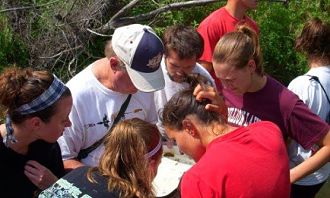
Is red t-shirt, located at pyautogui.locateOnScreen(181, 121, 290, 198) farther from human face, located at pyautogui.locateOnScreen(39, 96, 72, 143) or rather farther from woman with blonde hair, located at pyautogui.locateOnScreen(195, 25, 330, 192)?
human face, located at pyautogui.locateOnScreen(39, 96, 72, 143)

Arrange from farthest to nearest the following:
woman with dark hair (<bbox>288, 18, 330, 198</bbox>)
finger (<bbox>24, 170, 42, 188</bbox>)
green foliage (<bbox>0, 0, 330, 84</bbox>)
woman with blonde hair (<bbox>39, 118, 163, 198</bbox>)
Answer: green foliage (<bbox>0, 0, 330, 84</bbox>), woman with dark hair (<bbox>288, 18, 330, 198</bbox>), finger (<bbox>24, 170, 42, 188</bbox>), woman with blonde hair (<bbox>39, 118, 163, 198</bbox>)

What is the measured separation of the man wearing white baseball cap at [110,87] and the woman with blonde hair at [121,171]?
467 mm

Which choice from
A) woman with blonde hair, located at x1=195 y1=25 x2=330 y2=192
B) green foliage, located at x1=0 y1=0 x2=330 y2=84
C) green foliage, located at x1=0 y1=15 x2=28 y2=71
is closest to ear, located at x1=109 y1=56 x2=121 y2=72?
woman with blonde hair, located at x1=195 y1=25 x2=330 y2=192

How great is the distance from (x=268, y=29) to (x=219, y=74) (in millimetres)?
3614

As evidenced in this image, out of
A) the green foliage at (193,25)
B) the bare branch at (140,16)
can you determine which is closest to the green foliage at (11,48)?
the green foliage at (193,25)

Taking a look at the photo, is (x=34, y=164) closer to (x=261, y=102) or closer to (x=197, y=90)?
(x=197, y=90)

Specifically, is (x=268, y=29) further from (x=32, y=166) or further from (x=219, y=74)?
(x=32, y=166)

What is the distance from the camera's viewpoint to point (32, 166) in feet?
7.95

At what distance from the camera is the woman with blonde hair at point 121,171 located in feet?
6.59

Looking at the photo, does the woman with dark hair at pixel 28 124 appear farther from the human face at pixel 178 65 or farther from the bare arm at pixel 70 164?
the human face at pixel 178 65

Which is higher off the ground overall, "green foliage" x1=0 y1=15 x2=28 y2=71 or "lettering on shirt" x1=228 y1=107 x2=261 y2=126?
"lettering on shirt" x1=228 y1=107 x2=261 y2=126

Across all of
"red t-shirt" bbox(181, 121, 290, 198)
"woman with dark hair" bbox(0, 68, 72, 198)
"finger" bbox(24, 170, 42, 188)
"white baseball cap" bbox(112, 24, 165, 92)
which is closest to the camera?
"red t-shirt" bbox(181, 121, 290, 198)

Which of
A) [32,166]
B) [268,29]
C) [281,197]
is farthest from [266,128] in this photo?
[268,29]

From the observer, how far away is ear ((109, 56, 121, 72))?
Answer: 263 centimetres
